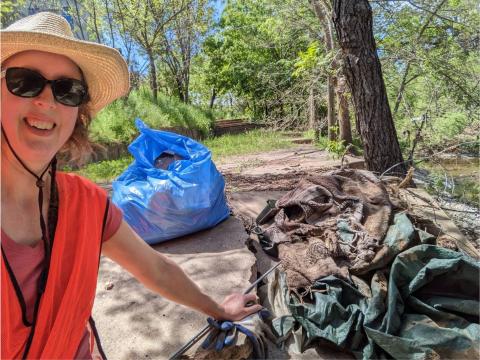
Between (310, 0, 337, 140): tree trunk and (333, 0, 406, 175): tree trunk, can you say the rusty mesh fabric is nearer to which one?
(333, 0, 406, 175): tree trunk

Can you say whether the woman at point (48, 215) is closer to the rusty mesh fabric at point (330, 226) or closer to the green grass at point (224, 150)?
the rusty mesh fabric at point (330, 226)

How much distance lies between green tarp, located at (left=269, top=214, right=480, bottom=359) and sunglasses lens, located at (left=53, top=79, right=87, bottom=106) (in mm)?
1538

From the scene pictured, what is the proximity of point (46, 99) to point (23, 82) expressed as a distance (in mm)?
70

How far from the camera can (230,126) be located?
1689 cm

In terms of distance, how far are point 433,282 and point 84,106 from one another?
1.91 m

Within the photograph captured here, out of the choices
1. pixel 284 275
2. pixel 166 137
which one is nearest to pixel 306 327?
pixel 284 275

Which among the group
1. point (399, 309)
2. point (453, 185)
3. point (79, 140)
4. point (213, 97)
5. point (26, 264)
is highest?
point (213, 97)

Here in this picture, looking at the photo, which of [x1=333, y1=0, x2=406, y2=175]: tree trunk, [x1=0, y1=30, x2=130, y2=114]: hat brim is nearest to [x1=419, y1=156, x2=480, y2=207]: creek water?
[x1=333, y1=0, x2=406, y2=175]: tree trunk

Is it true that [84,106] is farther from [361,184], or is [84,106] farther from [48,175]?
[361,184]

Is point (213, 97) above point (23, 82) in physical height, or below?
above

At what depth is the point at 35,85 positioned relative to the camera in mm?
1043

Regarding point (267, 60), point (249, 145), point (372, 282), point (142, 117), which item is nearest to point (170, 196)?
point (372, 282)

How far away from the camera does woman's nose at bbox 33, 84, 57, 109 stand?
1.04 metres

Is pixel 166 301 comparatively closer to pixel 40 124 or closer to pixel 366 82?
pixel 40 124
